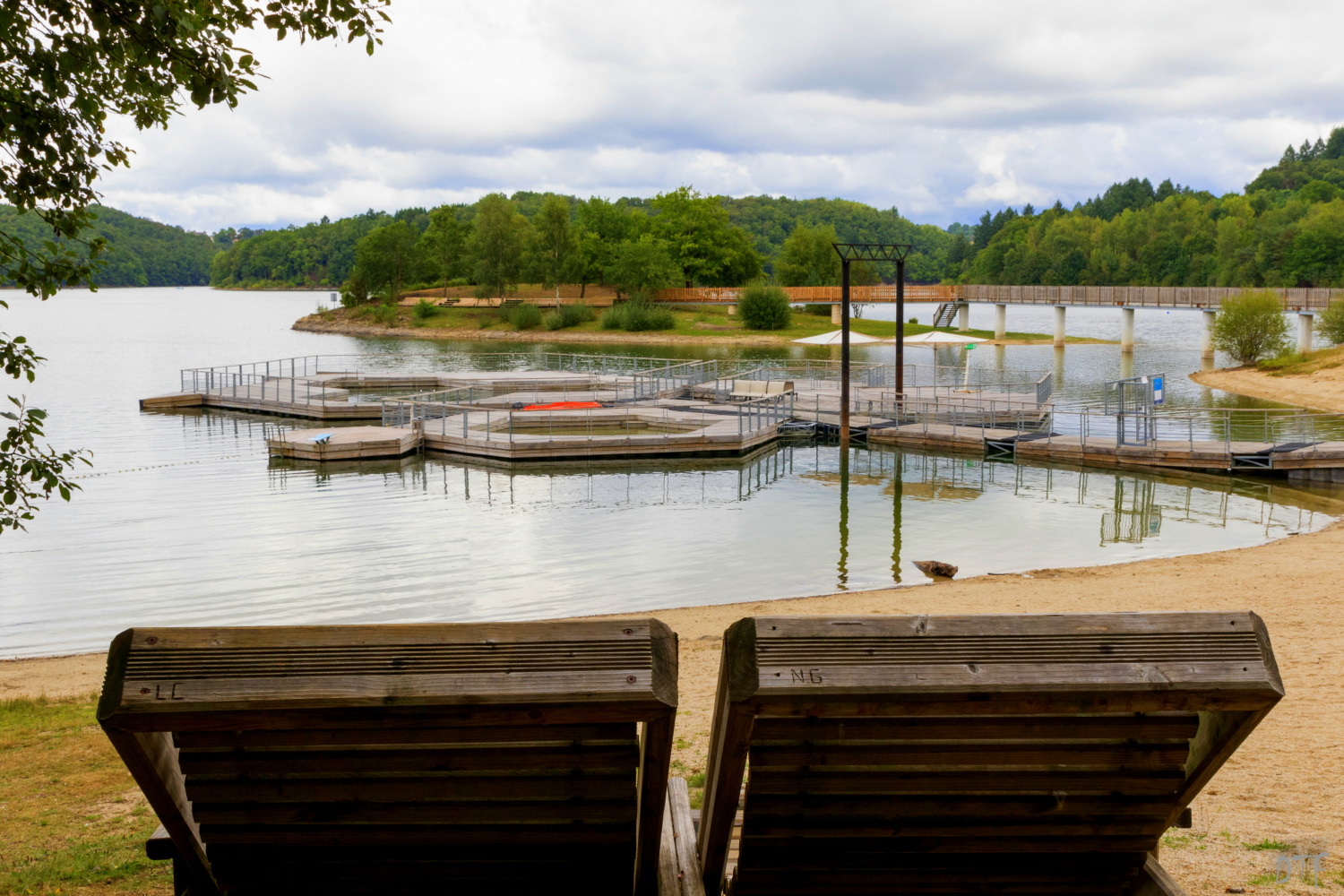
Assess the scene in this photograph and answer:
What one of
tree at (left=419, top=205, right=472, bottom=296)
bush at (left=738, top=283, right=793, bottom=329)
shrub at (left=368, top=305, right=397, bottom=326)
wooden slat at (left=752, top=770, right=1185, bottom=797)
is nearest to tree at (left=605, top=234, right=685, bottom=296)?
bush at (left=738, top=283, right=793, bottom=329)

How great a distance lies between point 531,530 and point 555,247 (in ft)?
283

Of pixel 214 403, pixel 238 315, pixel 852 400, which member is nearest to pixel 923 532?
pixel 852 400

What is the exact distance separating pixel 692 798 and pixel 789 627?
3859 millimetres

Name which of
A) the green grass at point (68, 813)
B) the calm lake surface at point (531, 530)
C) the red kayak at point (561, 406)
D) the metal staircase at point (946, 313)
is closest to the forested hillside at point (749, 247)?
the metal staircase at point (946, 313)

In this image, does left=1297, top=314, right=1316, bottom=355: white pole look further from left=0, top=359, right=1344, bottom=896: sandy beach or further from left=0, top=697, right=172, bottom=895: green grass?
left=0, top=697, right=172, bottom=895: green grass

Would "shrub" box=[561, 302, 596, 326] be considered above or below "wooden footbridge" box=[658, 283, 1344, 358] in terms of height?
below

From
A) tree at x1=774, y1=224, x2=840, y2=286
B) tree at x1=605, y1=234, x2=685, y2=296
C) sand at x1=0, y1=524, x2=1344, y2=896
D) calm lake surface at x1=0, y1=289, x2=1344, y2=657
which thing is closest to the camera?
sand at x1=0, y1=524, x2=1344, y2=896

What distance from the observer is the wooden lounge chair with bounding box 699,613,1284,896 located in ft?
7.47

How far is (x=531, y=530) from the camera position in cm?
2128

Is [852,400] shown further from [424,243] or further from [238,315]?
[238,315]

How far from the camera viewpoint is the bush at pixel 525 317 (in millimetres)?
95812

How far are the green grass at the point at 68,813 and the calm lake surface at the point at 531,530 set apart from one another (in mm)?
6191

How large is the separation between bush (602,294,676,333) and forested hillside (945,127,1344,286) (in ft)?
199

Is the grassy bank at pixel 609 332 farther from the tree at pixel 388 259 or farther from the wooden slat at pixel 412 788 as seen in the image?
the wooden slat at pixel 412 788
